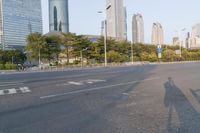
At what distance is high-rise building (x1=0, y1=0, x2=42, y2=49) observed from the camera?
123713 mm

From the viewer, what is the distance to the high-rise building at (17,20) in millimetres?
123713

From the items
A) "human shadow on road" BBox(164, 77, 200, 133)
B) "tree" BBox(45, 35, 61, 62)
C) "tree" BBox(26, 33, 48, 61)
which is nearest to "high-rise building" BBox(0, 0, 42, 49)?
"tree" BBox(26, 33, 48, 61)

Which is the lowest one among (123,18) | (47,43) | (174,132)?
(174,132)

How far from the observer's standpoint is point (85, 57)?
89188 millimetres

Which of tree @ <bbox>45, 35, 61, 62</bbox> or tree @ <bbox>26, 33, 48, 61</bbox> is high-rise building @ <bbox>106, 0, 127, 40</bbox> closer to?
tree @ <bbox>45, 35, 61, 62</bbox>

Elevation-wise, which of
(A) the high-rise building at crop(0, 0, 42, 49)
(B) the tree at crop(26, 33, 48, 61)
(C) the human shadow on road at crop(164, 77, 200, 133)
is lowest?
(C) the human shadow on road at crop(164, 77, 200, 133)

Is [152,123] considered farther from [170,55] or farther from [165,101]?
[170,55]

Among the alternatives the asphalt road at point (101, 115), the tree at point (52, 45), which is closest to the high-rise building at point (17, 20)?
the tree at point (52, 45)

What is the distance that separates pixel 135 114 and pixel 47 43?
257 ft

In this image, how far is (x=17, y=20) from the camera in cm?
13050

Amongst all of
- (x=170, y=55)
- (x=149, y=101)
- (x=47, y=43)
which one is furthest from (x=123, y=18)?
(x=149, y=101)

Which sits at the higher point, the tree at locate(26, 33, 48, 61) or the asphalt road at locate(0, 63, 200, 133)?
the tree at locate(26, 33, 48, 61)

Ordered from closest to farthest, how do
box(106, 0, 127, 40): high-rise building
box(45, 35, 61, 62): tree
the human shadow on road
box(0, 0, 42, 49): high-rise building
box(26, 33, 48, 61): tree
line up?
1. the human shadow on road
2. box(26, 33, 48, 61): tree
3. box(45, 35, 61, 62): tree
4. box(0, 0, 42, 49): high-rise building
5. box(106, 0, 127, 40): high-rise building

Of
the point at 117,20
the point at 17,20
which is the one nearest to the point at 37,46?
the point at 17,20
